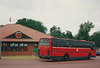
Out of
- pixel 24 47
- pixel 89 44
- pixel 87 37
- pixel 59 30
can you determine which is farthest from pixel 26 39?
pixel 59 30

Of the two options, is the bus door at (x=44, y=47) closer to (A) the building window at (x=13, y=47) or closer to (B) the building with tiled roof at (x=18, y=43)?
(B) the building with tiled roof at (x=18, y=43)

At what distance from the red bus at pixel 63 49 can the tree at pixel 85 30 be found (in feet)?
120

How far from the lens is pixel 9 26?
1722 inches

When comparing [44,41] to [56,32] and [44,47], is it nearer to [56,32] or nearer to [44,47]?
[44,47]

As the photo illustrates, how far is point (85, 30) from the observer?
218 feet

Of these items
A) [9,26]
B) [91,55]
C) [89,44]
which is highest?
[9,26]

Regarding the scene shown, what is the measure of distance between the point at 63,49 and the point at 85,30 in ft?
146

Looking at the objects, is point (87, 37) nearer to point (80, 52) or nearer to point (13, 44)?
point (13, 44)

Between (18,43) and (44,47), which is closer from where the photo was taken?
(44,47)

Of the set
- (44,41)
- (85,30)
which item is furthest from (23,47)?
(85,30)

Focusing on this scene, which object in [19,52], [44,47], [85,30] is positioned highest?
[85,30]

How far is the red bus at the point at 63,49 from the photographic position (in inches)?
864

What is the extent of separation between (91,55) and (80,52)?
3519mm

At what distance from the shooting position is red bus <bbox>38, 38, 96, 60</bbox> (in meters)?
21.9
